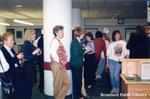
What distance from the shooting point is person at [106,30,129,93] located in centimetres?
626

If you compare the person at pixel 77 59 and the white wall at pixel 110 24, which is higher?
the white wall at pixel 110 24

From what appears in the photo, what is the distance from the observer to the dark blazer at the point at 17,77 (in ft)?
14.0

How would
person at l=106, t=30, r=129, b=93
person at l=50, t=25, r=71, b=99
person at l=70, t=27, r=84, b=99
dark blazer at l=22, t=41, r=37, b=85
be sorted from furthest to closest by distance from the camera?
person at l=106, t=30, r=129, b=93
person at l=70, t=27, r=84, b=99
dark blazer at l=22, t=41, r=37, b=85
person at l=50, t=25, r=71, b=99

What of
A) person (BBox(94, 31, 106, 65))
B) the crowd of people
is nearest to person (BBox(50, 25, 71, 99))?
the crowd of people

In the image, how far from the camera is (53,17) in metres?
6.12

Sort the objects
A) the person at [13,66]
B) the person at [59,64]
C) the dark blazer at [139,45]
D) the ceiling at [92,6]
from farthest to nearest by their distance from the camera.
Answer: the ceiling at [92,6], the dark blazer at [139,45], the person at [59,64], the person at [13,66]

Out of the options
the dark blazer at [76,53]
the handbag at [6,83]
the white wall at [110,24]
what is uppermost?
the white wall at [110,24]

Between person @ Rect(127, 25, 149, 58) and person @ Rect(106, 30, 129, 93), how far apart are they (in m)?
0.73

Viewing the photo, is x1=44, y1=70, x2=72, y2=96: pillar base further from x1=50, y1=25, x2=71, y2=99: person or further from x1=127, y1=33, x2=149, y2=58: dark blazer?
x1=127, y1=33, x2=149, y2=58: dark blazer

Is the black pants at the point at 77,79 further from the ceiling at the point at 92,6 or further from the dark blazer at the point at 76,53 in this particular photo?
the ceiling at the point at 92,6

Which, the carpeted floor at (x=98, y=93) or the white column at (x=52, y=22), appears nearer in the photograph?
the white column at (x=52, y=22)

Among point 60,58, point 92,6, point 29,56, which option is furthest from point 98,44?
point 92,6

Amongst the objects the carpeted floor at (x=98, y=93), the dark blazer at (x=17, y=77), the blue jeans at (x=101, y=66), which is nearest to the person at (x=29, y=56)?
the dark blazer at (x=17, y=77)

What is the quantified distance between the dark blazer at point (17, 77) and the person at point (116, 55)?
7.43 ft
